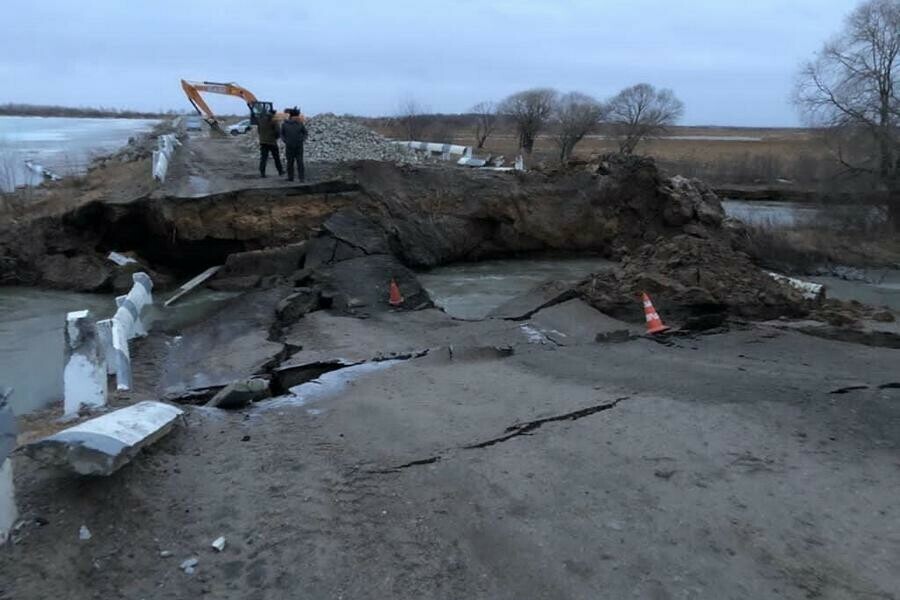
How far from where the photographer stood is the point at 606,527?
390 centimetres

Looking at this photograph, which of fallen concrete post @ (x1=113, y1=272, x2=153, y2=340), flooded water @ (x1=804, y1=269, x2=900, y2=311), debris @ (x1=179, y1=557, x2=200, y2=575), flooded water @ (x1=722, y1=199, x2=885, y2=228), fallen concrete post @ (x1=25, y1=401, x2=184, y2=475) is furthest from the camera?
flooded water @ (x1=722, y1=199, x2=885, y2=228)

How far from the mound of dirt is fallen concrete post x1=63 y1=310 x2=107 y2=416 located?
671 cm

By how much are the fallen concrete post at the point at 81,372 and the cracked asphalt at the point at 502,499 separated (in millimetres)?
784

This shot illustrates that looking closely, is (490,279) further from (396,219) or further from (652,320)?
(652,320)

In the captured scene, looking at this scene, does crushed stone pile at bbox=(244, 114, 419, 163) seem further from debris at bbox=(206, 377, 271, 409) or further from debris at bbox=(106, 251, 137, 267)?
debris at bbox=(206, 377, 271, 409)

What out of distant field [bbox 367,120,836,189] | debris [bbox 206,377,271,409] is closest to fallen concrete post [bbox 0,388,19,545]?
debris [bbox 206,377,271,409]

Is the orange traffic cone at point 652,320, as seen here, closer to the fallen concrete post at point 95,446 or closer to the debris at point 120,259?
the fallen concrete post at point 95,446

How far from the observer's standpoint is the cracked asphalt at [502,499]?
3410mm

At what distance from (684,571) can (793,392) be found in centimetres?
327

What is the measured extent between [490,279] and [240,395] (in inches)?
449

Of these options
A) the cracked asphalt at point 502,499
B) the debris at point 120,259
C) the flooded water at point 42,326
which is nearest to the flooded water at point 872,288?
the cracked asphalt at point 502,499

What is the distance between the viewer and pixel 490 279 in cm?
1716

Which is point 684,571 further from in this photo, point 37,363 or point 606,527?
point 37,363

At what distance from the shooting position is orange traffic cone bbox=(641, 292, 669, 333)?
9.11 meters
